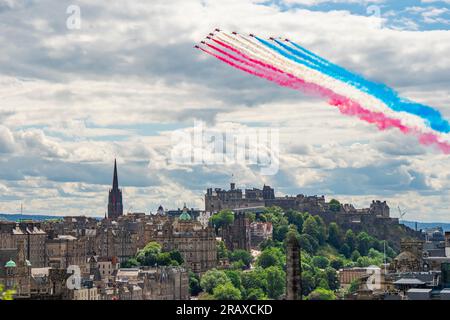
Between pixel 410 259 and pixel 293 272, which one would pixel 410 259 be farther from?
pixel 293 272

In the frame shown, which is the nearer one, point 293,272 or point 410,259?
point 293,272

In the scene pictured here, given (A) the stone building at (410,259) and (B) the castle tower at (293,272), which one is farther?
(A) the stone building at (410,259)

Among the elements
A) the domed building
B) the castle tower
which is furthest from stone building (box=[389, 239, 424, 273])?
the castle tower

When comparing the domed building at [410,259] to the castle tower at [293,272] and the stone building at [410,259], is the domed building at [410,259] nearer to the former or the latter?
the stone building at [410,259]

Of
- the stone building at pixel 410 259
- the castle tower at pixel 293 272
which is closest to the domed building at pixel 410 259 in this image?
the stone building at pixel 410 259

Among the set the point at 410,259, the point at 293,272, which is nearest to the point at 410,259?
the point at 410,259
